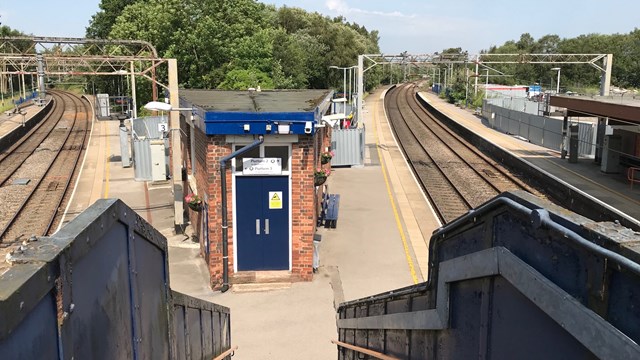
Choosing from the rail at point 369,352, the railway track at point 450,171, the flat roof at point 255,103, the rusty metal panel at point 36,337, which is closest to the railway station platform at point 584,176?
the railway track at point 450,171

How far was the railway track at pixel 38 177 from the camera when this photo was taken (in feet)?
53.3

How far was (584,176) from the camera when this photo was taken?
75.1ft

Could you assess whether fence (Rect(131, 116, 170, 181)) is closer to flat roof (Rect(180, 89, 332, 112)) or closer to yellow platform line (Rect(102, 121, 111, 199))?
yellow platform line (Rect(102, 121, 111, 199))

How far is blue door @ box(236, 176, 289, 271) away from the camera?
37.9 feet

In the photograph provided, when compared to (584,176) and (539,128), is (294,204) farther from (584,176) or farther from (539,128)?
(539,128)

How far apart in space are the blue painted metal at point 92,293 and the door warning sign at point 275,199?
7347 millimetres

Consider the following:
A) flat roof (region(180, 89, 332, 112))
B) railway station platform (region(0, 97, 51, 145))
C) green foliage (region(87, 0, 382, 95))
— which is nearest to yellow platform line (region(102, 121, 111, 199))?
railway station platform (region(0, 97, 51, 145))

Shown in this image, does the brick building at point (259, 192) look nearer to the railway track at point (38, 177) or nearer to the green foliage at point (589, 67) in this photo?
the railway track at point (38, 177)

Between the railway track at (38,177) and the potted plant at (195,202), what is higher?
the potted plant at (195,202)

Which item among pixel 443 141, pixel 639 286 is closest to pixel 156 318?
pixel 639 286

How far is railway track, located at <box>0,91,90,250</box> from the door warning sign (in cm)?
435

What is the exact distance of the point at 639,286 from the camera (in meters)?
1.88

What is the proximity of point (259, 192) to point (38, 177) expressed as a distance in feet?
50.6

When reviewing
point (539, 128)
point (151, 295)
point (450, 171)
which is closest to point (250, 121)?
point (151, 295)
